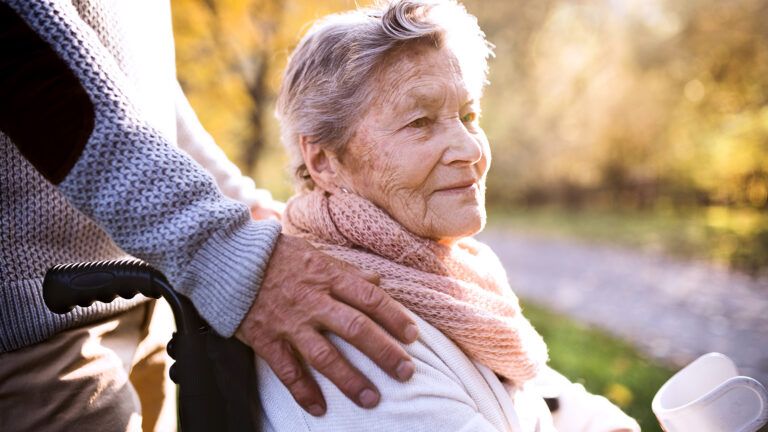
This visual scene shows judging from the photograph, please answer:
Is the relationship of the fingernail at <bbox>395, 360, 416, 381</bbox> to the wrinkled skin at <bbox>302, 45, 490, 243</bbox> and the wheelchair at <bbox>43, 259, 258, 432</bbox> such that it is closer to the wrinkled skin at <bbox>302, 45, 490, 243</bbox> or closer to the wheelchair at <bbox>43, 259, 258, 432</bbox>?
the wheelchair at <bbox>43, 259, 258, 432</bbox>

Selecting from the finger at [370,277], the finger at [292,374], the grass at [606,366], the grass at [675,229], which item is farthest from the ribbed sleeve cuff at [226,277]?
the grass at [675,229]

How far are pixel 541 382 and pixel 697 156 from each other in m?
14.1

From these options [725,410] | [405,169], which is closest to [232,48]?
[405,169]

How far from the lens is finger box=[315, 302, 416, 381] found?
4.35 ft

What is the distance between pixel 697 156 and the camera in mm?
14250

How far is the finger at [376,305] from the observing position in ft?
4.49

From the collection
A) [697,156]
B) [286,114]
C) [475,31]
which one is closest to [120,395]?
[286,114]

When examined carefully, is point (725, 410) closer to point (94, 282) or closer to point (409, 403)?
point (409, 403)

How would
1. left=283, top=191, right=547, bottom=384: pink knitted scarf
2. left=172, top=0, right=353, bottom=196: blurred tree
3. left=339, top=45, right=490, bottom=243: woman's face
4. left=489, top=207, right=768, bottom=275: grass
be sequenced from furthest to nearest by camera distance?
left=489, top=207, right=768, bottom=275: grass
left=172, top=0, right=353, bottom=196: blurred tree
left=339, top=45, right=490, bottom=243: woman's face
left=283, top=191, right=547, bottom=384: pink knitted scarf

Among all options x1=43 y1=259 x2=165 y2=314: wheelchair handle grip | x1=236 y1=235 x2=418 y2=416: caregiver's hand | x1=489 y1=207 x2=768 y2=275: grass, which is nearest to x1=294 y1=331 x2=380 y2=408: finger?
x1=236 y1=235 x2=418 y2=416: caregiver's hand

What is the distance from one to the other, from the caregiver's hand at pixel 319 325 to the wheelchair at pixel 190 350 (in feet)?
0.34

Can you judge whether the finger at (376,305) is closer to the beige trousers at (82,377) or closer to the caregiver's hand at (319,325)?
the caregiver's hand at (319,325)

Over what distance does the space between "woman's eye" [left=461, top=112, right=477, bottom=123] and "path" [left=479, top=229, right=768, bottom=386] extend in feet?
12.7

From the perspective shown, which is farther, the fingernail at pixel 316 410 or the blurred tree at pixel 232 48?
the blurred tree at pixel 232 48
